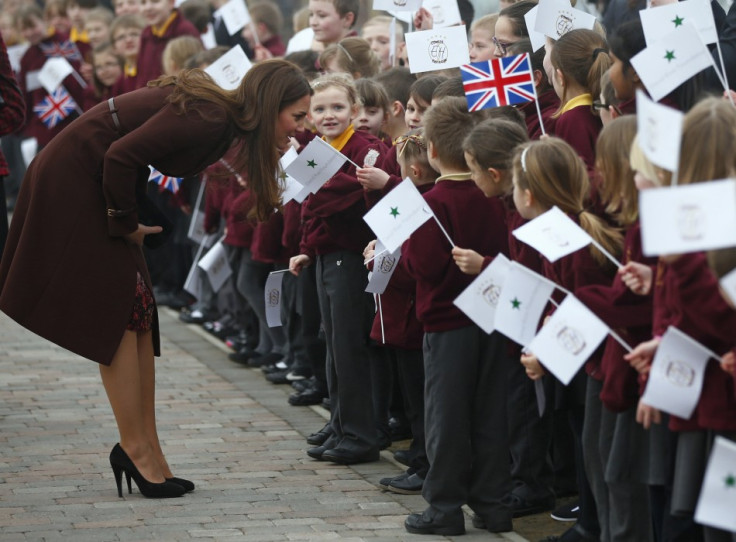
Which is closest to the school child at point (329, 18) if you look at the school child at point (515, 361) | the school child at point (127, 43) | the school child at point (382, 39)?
the school child at point (382, 39)

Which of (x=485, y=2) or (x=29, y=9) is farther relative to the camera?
(x=29, y=9)

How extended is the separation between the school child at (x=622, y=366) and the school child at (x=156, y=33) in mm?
7904

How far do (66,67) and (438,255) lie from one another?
818 cm

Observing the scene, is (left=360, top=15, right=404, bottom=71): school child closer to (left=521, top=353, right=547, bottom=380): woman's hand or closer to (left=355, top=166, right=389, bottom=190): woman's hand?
(left=355, top=166, right=389, bottom=190): woman's hand

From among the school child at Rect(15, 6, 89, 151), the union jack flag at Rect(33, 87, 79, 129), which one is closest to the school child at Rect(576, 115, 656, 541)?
the union jack flag at Rect(33, 87, 79, 129)

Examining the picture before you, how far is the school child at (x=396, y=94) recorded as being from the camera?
740cm

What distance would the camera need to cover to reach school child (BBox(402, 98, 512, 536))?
217 inches

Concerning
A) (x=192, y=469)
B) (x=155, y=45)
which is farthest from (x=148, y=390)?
(x=155, y=45)

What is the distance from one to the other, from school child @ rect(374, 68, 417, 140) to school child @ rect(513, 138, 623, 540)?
7.72ft

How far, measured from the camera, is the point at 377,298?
6430 mm

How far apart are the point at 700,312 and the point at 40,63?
12.2 meters

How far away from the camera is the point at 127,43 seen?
12.5 meters

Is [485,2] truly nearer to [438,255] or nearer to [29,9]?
[438,255]

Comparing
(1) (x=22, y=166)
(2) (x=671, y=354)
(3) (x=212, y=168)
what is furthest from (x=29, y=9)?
(2) (x=671, y=354)
